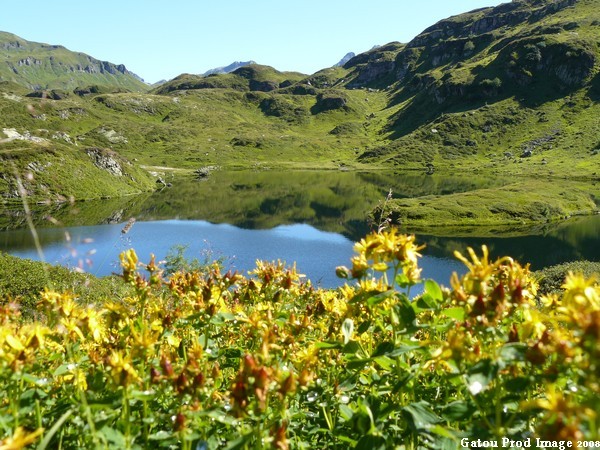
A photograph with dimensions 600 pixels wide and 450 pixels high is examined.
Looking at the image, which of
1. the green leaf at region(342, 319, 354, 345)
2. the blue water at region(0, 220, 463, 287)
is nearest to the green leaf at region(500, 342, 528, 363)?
the green leaf at region(342, 319, 354, 345)

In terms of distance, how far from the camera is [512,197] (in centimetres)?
7238

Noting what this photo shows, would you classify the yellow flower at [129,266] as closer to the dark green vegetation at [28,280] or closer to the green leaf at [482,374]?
the green leaf at [482,374]

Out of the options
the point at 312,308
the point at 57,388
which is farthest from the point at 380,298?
the point at 57,388

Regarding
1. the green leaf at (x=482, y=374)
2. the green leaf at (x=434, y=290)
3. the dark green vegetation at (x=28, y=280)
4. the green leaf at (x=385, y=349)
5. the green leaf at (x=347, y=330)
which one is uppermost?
the green leaf at (x=434, y=290)

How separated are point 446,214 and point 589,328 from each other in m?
Result: 66.7

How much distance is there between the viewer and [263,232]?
59062mm

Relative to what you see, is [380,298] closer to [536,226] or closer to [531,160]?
[536,226]

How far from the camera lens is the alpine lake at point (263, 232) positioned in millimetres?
42938

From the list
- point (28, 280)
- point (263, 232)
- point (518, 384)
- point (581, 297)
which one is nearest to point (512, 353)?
point (518, 384)

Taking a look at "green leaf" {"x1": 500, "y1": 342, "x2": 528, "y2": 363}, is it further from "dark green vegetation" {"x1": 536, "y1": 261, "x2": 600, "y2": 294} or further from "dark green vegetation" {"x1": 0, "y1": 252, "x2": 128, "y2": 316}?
"dark green vegetation" {"x1": 536, "y1": 261, "x2": 600, "y2": 294}

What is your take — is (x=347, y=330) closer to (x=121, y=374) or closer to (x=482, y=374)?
(x=482, y=374)

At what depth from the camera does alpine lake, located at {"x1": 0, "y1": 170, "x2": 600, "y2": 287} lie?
42938 mm

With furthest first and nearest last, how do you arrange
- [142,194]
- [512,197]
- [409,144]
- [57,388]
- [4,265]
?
[409,144]
[142,194]
[512,197]
[4,265]
[57,388]

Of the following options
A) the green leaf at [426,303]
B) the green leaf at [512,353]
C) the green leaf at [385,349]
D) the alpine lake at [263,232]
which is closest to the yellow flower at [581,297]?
the green leaf at [512,353]
